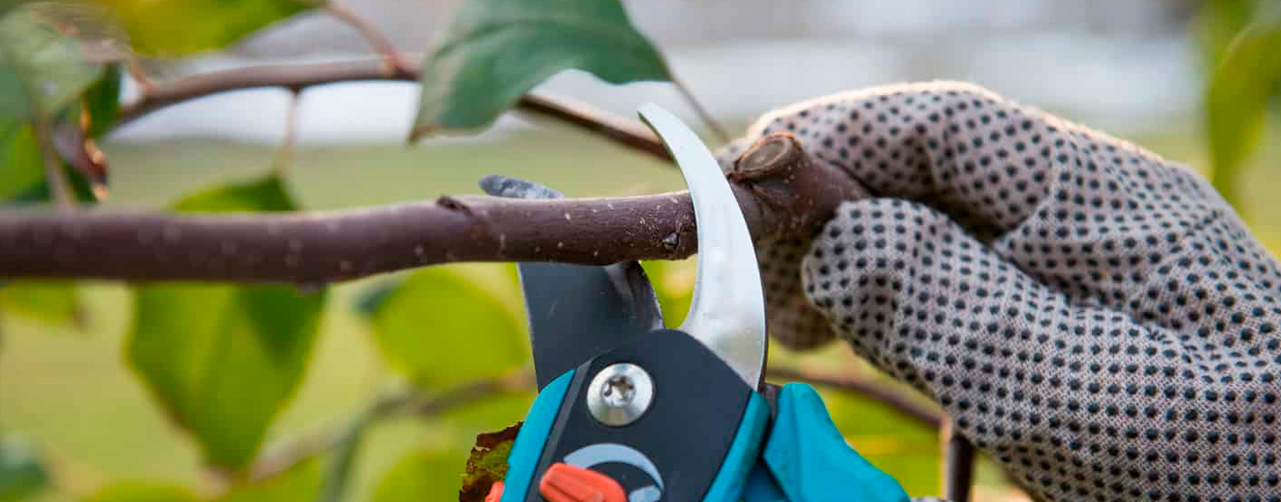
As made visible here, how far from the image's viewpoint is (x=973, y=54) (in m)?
2.89

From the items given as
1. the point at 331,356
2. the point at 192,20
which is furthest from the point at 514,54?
the point at 331,356

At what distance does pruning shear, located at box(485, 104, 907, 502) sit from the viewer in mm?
206

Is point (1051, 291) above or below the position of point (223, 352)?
above

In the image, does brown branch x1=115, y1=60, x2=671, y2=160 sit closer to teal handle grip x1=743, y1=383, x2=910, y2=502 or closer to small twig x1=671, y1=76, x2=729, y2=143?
small twig x1=671, y1=76, x2=729, y2=143

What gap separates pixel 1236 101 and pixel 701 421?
37 cm

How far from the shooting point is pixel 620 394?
0.22 m

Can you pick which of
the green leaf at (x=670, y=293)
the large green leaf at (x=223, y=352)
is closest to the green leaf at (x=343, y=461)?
the large green leaf at (x=223, y=352)

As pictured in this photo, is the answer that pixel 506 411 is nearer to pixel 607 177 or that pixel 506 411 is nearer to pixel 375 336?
pixel 375 336

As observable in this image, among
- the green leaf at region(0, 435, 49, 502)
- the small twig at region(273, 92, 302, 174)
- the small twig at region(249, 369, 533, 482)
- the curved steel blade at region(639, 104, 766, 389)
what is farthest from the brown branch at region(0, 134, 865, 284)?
the green leaf at region(0, 435, 49, 502)

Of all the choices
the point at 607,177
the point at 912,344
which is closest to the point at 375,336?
the point at 912,344

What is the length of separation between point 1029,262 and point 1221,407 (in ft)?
0.20

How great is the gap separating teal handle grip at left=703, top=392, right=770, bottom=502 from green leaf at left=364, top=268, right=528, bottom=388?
15.6 inches

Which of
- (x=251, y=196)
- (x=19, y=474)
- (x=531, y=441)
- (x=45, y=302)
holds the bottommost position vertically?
(x=19, y=474)

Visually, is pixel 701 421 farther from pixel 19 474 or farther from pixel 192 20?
pixel 19 474
